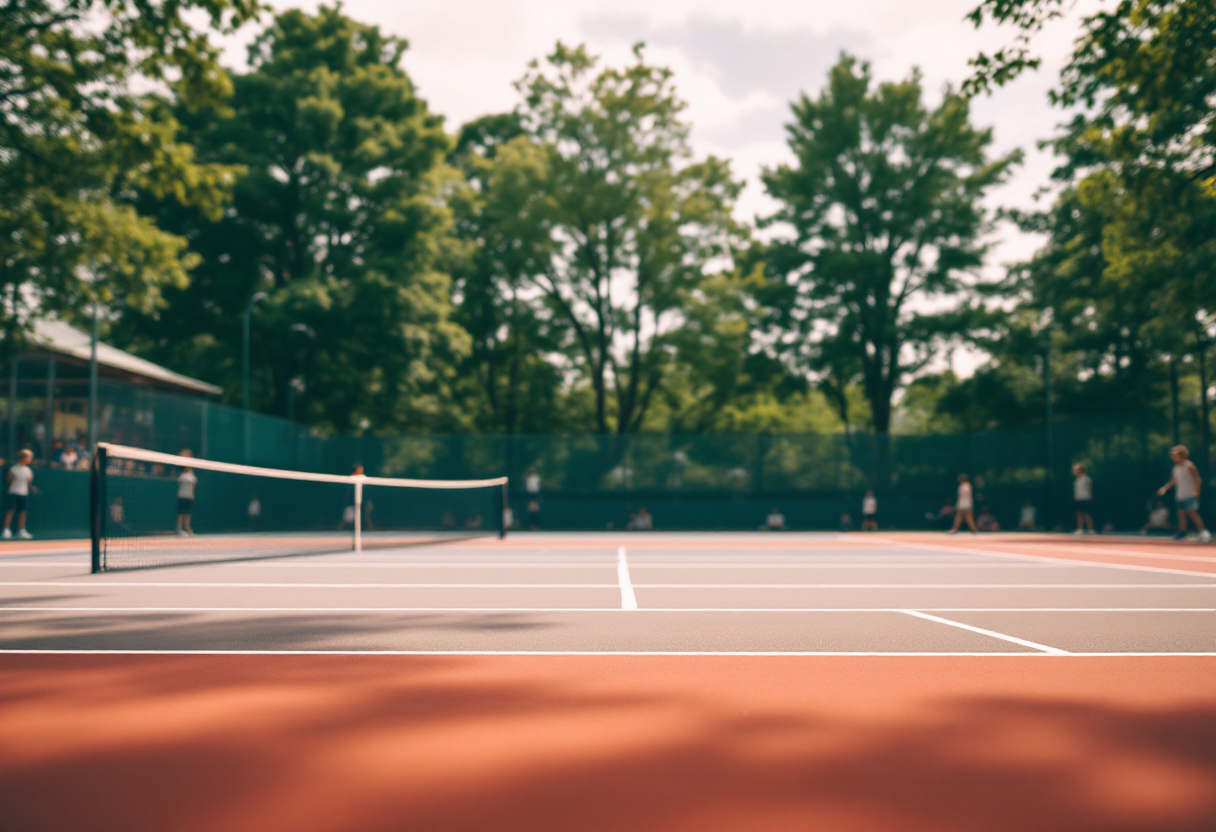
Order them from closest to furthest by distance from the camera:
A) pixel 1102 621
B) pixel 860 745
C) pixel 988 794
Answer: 1. pixel 988 794
2. pixel 860 745
3. pixel 1102 621

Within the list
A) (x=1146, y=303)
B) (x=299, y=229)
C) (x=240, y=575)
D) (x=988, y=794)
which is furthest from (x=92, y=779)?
(x=299, y=229)

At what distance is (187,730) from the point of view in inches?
149

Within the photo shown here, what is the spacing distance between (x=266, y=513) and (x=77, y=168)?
12.0m

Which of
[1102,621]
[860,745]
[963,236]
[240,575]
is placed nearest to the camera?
[860,745]

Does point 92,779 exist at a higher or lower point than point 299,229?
lower

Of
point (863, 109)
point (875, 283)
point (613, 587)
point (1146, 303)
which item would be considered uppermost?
point (863, 109)

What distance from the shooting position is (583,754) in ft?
11.4

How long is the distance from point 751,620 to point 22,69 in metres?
19.5

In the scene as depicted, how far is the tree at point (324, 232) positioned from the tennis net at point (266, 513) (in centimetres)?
814

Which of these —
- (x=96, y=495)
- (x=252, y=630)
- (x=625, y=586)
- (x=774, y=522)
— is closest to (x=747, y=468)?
(x=774, y=522)

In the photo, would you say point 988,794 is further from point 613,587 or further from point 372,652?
point 613,587

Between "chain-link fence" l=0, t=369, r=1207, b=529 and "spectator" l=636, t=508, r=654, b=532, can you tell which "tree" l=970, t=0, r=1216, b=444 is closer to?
"chain-link fence" l=0, t=369, r=1207, b=529

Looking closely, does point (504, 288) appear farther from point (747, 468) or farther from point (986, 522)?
point (986, 522)

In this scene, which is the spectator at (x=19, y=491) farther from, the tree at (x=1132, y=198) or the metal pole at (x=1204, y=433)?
the metal pole at (x=1204, y=433)
